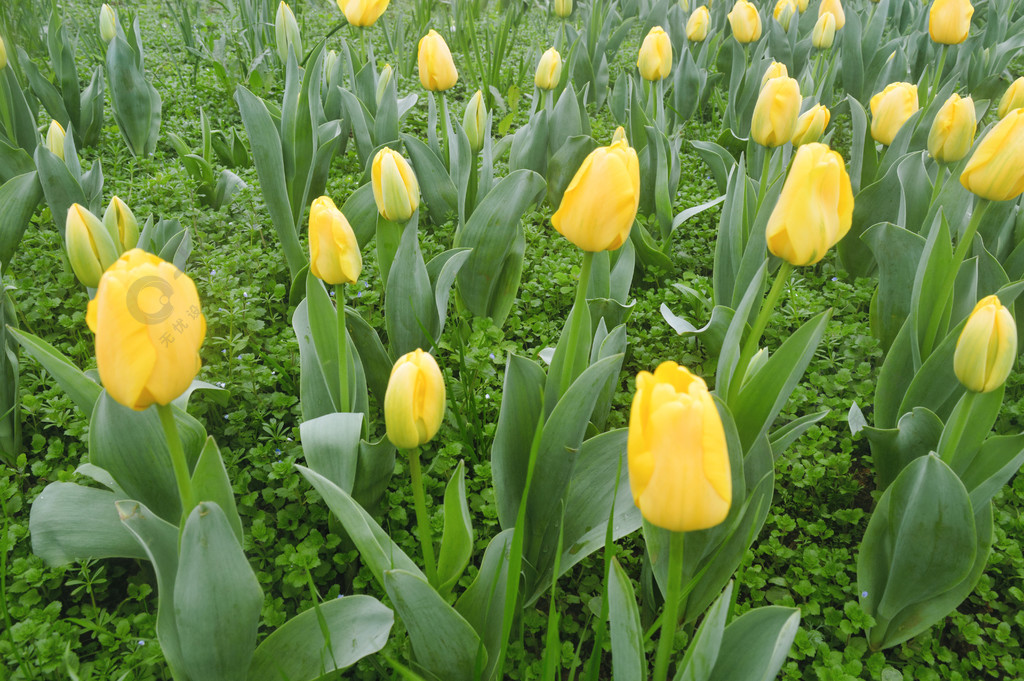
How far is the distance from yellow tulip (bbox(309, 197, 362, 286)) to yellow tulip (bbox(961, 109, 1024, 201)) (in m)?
1.11

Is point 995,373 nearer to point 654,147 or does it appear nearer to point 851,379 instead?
point 851,379

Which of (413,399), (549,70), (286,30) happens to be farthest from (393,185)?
(286,30)

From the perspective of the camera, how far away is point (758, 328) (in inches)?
47.6

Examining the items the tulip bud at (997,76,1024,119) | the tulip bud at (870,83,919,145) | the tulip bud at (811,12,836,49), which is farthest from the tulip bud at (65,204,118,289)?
the tulip bud at (811,12,836,49)

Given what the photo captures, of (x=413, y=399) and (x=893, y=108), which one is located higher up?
(x=893, y=108)

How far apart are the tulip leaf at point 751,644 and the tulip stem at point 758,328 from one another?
1.40 feet

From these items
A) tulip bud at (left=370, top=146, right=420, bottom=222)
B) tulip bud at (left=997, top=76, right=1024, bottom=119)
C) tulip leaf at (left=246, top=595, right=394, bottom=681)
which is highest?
tulip bud at (left=997, top=76, right=1024, bottom=119)

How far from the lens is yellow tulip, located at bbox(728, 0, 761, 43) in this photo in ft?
9.21

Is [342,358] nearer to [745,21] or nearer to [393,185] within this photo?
[393,185]

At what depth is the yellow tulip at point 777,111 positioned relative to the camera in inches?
70.2

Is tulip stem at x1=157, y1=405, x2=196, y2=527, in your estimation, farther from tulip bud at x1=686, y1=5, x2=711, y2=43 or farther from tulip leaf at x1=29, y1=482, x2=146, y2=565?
tulip bud at x1=686, y1=5, x2=711, y2=43

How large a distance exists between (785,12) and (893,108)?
1.56 metres

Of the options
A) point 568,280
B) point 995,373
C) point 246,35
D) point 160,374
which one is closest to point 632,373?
point 568,280

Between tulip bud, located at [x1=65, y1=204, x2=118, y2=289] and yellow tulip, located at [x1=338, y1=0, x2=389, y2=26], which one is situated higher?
yellow tulip, located at [x1=338, y1=0, x2=389, y2=26]
